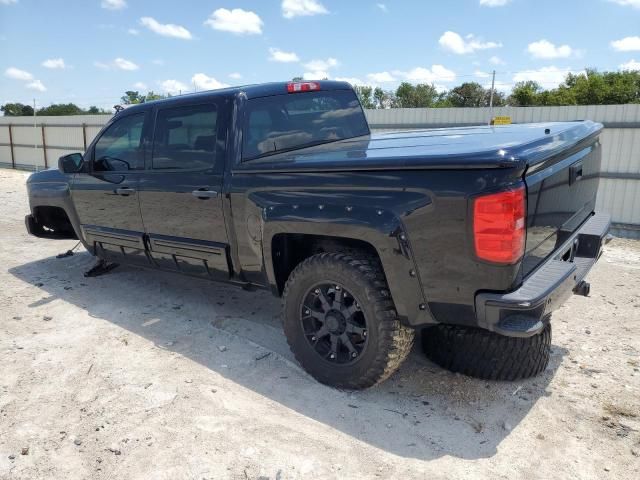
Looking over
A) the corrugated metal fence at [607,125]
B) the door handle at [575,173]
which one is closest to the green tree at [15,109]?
the corrugated metal fence at [607,125]

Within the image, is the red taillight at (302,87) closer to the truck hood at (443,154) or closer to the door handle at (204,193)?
the truck hood at (443,154)

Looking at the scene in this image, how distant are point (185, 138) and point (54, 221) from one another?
2847mm

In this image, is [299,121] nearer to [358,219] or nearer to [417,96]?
[358,219]

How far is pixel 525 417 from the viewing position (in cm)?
299

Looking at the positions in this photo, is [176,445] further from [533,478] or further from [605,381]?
[605,381]

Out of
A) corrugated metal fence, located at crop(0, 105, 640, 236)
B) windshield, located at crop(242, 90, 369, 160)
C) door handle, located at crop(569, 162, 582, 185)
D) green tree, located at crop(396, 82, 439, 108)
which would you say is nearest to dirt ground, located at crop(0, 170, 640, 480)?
door handle, located at crop(569, 162, 582, 185)

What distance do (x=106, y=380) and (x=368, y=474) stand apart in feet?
6.25

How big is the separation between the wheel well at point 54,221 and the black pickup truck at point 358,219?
1.47 m

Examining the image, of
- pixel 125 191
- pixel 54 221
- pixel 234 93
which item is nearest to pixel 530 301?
pixel 234 93

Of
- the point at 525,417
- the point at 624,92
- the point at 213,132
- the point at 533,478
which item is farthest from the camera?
the point at 624,92

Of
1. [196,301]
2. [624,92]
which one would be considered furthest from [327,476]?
[624,92]

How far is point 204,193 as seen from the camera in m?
3.79

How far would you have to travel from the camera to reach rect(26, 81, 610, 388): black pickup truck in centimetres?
254

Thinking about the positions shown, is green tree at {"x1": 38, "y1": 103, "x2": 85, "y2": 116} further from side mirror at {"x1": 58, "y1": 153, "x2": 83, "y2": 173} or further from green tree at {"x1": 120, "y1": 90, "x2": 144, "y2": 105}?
side mirror at {"x1": 58, "y1": 153, "x2": 83, "y2": 173}
